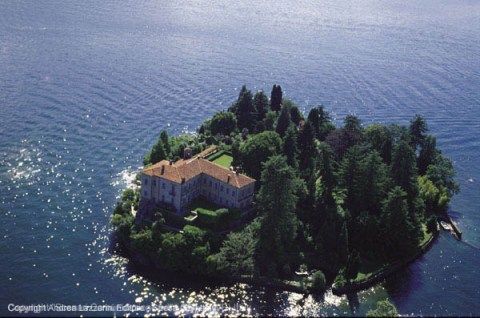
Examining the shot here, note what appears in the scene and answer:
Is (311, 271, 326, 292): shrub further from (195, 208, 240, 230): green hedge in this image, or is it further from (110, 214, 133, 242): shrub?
(110, 214, 133, 242): shrub

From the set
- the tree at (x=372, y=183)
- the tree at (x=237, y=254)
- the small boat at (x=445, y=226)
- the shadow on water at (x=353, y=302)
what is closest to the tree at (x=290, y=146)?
the tree at (x=372, y=183)

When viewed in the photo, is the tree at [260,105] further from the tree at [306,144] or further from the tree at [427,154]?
the tree at [427,154]

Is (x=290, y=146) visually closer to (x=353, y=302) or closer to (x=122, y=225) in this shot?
(x=353, y=302)

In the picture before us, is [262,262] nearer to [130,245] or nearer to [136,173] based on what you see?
[130,245]

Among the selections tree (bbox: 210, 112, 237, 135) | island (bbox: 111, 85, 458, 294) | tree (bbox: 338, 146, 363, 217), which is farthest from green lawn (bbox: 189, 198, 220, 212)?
tree (bbox: 210, 112, 237, 135)

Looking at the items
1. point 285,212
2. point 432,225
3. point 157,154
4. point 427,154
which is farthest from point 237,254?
point 427,154

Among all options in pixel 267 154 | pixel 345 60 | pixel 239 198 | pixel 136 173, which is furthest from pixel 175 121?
pixel 345 60

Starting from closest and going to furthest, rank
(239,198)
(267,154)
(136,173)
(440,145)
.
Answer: (239,198)
(267,154)
(136,173)
(440,145)
